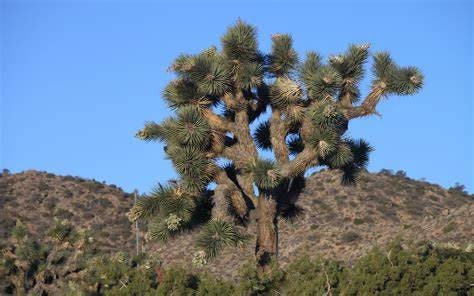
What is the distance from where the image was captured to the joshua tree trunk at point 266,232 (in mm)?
16453

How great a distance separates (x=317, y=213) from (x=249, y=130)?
101 ft

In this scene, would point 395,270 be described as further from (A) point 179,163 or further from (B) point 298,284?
(A) point 179,163

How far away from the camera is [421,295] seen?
14.9 m

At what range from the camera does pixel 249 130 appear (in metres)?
16.9

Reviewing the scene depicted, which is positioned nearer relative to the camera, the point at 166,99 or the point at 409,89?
the point at 409,89

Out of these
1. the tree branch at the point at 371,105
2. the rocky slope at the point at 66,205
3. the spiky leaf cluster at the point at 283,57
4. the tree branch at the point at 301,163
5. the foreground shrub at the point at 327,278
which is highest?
the rocky slope at the point at 66,205

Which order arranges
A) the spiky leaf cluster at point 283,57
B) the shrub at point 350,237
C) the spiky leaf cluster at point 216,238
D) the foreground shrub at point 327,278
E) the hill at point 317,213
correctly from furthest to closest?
1. the shrub at point 350,237
2. the hill at point 317,213
3. the spiky leaf cluster at point 283,57
4. the spiky leaf cluster at point 216,238
5. the foreground shrub at point 327,278

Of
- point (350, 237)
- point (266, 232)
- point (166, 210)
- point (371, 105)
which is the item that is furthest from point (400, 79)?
point (350, 237)

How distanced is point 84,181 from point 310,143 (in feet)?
149

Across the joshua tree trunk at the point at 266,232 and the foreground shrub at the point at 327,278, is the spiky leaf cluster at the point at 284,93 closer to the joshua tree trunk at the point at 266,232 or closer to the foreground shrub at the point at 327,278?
the joshua tree trunk at the point at 266,232

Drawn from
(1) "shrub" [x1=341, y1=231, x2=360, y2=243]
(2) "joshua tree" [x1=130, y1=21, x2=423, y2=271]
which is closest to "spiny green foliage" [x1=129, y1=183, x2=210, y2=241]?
(2) "joshua tree" [x1=130, y1=21, x2=423, y2=271]

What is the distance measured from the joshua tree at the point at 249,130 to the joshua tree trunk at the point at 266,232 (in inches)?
0.7

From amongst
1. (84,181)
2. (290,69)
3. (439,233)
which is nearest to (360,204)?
(439,233)

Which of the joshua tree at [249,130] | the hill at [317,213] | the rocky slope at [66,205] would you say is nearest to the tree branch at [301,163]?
the joshua tree at [249,130]
